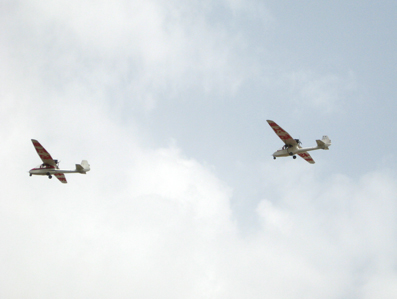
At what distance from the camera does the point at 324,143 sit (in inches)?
2406

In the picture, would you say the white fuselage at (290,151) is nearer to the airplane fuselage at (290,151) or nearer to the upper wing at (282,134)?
the airplane fuselage at (290,151)

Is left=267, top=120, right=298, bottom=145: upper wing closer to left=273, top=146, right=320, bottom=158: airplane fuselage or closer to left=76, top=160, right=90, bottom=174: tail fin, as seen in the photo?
left=273, top=146, right=320, bottom=158: airplane fuselage

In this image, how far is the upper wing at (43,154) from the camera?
208 ft

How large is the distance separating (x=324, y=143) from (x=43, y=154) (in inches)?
1436

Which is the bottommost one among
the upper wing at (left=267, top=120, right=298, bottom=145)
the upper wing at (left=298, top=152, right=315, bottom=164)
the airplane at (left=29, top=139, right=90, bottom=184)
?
the airplane at (left=29, top=139, right=90, bottom=184)

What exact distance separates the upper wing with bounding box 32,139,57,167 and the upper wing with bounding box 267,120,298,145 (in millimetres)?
29269

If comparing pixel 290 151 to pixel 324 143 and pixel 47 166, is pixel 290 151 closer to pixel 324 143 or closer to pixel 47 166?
pixel 324 143

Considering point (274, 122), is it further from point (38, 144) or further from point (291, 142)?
point (38, 144)

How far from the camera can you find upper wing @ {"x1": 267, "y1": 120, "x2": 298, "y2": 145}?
201 ft

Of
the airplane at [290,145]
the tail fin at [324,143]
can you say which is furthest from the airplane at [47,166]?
the tail fin at [324,143]

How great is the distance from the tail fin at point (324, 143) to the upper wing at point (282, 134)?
3704mm

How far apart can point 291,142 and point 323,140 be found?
4.31 metres

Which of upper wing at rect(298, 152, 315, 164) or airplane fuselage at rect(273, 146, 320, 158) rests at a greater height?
upper wing at rect(298, 152, 315, 164)

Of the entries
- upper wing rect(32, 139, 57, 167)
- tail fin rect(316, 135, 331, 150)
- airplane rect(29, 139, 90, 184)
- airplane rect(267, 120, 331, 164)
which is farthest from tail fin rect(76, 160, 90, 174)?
tail fin rect(316, 135, 331, 150)
